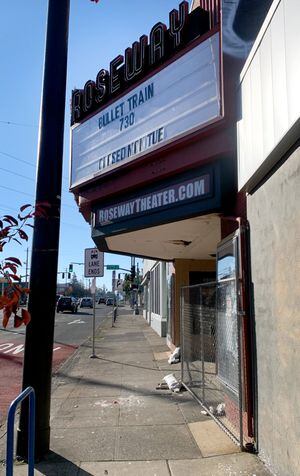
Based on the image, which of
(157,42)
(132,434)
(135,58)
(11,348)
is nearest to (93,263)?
(11,348)

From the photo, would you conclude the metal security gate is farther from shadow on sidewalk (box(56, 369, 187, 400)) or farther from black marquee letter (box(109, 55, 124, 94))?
black marquee letter (box(109, 55, 124, 94))

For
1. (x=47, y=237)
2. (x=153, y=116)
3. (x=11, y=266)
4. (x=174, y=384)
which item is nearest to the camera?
(x=11, y=266)

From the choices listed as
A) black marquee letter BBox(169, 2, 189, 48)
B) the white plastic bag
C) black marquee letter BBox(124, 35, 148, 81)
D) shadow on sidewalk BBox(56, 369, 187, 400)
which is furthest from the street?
black marquee letter BBox(169, 2, 189, 48)

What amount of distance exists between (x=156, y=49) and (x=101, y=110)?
196cm

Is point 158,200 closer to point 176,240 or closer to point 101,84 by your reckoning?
point 176,240

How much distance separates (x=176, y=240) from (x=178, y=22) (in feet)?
14.1

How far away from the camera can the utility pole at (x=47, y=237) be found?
18.7 ft

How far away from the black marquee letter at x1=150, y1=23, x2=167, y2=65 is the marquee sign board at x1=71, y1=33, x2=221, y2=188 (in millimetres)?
305

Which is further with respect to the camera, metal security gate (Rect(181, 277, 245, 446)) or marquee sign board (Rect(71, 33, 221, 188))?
marquee sign board (Rect(71, 33, 221, 188))

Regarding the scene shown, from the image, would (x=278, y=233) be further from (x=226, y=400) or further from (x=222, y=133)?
(x=226, y=400)

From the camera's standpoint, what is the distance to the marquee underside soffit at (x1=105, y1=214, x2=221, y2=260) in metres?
8.39

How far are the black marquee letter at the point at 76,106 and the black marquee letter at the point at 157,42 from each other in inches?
105

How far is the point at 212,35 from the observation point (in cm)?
712

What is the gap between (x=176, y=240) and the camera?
34.4 ft
